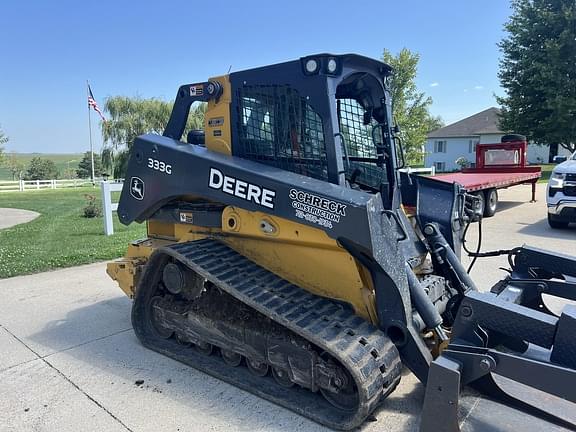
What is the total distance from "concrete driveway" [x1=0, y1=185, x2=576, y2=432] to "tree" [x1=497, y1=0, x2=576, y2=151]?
2635 cm

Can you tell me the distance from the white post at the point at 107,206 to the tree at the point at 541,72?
78.4 feet

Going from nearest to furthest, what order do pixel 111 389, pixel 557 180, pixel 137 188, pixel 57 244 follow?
pixel 111 389
pixel 137 188
pixel 57 244
pixel 557 180

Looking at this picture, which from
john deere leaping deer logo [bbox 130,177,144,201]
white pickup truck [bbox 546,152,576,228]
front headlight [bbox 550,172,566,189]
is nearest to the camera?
john deere leaping deer logo [bbox 130,177,144,201]

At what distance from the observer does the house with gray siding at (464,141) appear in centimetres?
4384

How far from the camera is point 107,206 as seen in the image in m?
9.41

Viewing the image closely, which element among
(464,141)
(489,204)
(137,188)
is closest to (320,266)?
(137,188)

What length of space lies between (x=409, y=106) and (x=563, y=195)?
24.0 meters

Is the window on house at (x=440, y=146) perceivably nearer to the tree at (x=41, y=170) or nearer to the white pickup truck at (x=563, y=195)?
the white pickup truck at (x=563, y=195)

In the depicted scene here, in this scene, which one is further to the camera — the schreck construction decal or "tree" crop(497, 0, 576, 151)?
"tree" crop(497, 0, 576, 151)

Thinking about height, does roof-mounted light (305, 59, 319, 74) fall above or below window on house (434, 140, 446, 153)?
below

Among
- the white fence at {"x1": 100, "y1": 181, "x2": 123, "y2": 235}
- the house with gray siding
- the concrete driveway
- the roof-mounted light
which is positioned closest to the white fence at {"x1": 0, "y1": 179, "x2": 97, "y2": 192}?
the white fence at {"x1": 100, "y1": 181, "x2": 123, "y2": 235}

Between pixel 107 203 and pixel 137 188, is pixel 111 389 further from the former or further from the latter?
pixel 107 203

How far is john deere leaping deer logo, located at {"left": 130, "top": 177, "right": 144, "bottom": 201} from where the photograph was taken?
3.96 m

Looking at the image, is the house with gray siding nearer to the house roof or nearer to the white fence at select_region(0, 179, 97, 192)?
the house roof
